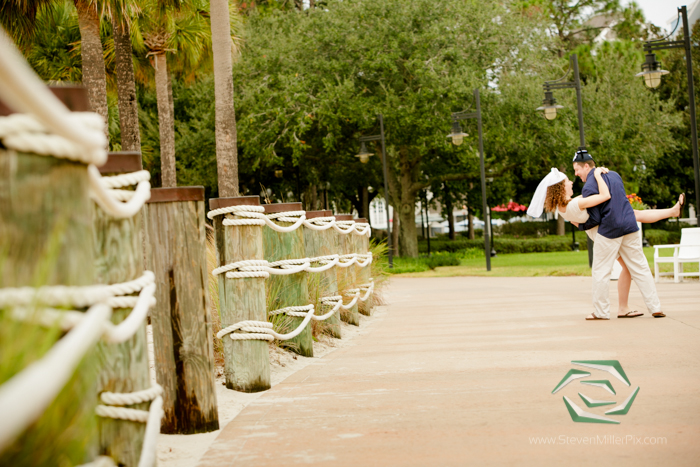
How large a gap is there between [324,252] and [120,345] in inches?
211

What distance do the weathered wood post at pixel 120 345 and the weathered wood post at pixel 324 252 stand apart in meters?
4.91

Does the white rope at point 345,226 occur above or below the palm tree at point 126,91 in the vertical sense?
below

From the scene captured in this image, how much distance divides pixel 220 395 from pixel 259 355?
0.38 meters

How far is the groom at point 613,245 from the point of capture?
8047 millimetres

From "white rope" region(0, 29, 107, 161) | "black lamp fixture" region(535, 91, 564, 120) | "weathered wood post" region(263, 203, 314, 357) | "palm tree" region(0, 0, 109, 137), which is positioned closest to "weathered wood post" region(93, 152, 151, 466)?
"white rope" region(0, 29, 107, 161)

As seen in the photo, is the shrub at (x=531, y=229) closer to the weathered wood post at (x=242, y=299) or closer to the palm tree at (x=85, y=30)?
the palm tree at (x=85, y=30)

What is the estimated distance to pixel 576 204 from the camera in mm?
8156

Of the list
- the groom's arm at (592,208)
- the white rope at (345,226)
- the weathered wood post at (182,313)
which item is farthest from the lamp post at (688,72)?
the weathered wood post at (182,313)

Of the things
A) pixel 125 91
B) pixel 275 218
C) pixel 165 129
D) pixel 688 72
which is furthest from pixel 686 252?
pixel 165 129

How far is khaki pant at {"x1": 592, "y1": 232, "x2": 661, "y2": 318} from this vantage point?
8016 mm

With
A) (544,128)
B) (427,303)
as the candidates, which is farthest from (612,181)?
(544,128)

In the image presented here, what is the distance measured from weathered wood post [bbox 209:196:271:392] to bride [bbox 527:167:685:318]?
4300 mm

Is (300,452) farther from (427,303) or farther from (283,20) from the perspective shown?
(283,20)

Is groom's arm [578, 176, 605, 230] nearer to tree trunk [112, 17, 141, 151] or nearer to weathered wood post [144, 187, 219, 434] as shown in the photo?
weathered wood post [144, 187, 219, 434]
